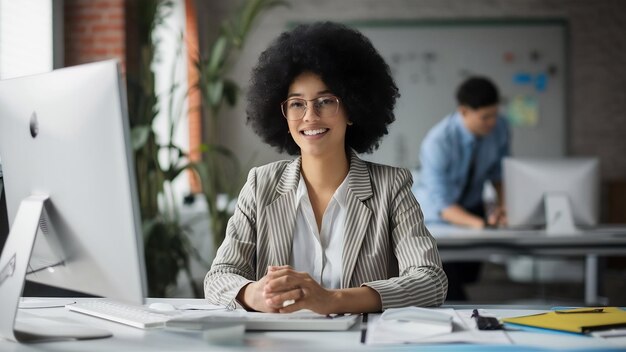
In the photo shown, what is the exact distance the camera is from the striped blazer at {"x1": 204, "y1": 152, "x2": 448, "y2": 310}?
177cm

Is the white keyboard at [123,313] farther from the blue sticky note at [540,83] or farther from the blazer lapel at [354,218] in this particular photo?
the blue sticky note at [540,83]

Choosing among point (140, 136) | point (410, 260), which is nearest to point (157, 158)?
point (140, 136)

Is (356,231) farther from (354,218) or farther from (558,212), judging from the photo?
(558,212)

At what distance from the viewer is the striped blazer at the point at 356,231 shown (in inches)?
69.7

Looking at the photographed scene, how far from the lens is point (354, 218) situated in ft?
5.95

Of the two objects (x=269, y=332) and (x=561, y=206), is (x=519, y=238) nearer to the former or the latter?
(x=561, y=206)

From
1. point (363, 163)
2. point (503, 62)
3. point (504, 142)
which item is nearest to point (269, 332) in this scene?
point (363, 163)

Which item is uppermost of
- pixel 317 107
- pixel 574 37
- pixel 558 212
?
pixel 574 37

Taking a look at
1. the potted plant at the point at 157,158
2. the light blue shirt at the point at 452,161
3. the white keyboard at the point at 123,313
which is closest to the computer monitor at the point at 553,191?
the light blue shirt at the point at 452,161

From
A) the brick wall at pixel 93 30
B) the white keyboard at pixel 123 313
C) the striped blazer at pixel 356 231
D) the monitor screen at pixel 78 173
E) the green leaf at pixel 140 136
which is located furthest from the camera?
the brick wall at pixel 93 30

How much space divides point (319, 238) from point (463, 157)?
240 cm

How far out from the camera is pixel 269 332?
1400 mm

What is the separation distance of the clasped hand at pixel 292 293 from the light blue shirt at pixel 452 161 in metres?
2.58

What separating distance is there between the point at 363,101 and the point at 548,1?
538 centimetres
